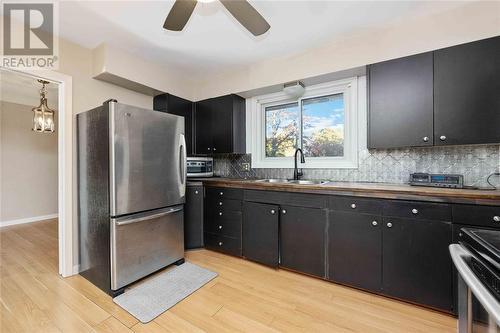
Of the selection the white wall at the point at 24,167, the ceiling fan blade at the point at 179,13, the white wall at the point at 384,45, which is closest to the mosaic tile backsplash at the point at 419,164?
the white wall at the point at 384,45

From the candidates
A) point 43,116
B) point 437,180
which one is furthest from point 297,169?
point 43,116

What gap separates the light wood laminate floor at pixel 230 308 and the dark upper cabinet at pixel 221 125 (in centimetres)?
165

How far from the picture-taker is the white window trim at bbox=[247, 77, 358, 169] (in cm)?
246

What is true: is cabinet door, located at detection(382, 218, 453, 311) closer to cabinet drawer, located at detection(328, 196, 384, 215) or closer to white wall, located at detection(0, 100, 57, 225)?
cabinet drawer, located at detection(328, 196, 384, 215)

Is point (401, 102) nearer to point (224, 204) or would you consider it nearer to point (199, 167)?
point (224, 204)

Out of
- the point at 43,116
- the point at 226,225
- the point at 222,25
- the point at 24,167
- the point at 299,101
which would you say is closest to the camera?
the point at 222,25

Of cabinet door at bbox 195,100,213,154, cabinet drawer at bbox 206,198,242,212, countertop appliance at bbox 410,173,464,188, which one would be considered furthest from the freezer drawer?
countertop appliance at bbox 410,173,464,188

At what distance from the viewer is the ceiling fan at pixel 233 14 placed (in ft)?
4.56

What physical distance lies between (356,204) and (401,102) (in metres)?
1.03

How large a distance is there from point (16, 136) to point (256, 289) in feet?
17.8

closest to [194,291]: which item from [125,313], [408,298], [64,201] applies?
[125,313]

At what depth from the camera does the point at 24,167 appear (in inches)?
168

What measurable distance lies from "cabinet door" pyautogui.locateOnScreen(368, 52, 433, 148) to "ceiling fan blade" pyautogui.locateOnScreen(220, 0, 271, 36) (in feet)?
3.95

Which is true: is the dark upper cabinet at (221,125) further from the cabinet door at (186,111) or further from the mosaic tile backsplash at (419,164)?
the mosaic tile backsplash at (419,164)
